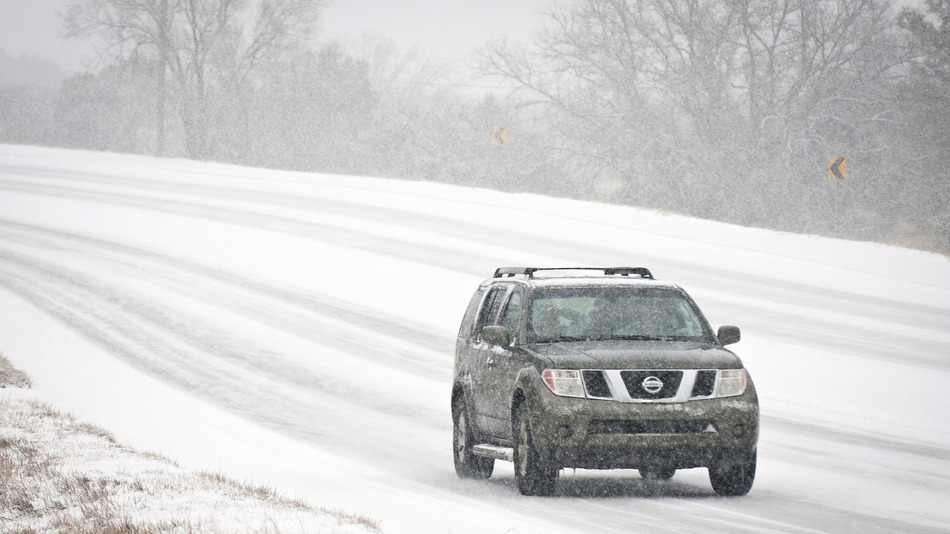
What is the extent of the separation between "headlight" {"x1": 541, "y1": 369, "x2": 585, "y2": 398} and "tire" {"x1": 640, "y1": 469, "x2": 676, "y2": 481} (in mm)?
2223

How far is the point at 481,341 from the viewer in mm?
11055

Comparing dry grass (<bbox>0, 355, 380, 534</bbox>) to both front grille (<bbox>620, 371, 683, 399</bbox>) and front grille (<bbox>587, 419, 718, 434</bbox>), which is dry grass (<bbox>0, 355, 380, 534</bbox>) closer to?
front grille (<bbox>587, 419, 718, 434</bbox>)

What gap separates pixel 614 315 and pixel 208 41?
188 ft

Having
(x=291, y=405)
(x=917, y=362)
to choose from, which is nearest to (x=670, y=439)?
(x=291, y=405)

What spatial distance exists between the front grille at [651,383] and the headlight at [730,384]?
32 centimetres

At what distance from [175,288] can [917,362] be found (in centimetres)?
1394

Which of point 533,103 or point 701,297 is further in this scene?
point 533,103

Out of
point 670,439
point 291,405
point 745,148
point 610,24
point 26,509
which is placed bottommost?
point 291,405

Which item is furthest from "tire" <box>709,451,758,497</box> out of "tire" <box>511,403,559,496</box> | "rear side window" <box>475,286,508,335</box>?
"rear side window" <box>475,286,508,335</box>

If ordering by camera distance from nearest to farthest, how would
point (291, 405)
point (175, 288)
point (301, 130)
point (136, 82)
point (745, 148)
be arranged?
point (291, 405)
point (175, 288)
point (745, 148)
point (301, 130)
point (136, 82)

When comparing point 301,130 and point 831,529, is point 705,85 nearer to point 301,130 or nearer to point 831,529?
point 301,130

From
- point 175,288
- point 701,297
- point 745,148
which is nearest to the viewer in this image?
point 701,297

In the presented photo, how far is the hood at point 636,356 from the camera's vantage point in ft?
29.2

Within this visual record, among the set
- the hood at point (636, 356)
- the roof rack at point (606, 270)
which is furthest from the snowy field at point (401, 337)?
the roof rack at point (606, 270)
